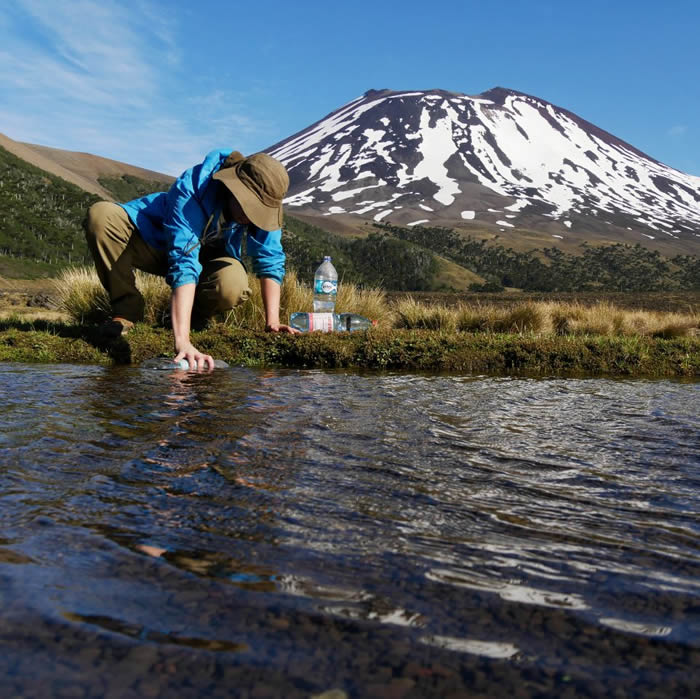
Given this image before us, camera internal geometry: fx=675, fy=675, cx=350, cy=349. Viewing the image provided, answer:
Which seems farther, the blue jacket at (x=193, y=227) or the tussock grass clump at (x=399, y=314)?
the tussock grass clump at (x=399, y=314)

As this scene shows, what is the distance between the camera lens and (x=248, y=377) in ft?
17.4

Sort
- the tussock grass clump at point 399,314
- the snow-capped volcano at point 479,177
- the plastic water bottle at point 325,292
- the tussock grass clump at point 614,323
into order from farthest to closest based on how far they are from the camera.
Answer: the snow-capped volcano at point 479,177, the tussock grass clump at point 614,323, the plastic water bottle at point 325,292, the tussock grass clump at point 399,314

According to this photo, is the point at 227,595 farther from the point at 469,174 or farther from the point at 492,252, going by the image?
the point at 469,174

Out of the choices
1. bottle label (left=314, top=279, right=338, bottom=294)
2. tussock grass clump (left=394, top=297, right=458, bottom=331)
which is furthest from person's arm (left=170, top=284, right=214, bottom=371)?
tussock grass clump (left=394, top=297, right=458, bottom=331)

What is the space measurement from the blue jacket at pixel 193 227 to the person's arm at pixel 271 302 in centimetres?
8

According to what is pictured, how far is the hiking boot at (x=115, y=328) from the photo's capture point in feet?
21.2

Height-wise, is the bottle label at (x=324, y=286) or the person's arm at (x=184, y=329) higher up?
the bottle label at (x=324, y=286)

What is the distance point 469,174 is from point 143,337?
16315 centimetres

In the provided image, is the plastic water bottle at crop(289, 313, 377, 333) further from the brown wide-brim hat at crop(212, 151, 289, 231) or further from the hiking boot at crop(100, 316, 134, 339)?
the brown wide-brim hat at crop(212, 151, 289, 231)

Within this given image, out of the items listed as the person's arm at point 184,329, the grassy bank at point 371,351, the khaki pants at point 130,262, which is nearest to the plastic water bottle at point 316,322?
the grassy bank at point 371,351

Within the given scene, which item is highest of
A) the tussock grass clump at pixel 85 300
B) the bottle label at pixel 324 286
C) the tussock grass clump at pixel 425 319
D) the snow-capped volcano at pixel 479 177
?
the snow-capped volcano at pixel 479 177

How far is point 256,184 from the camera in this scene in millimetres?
4969

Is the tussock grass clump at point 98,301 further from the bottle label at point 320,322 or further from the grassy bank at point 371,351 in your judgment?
the bottle label at point 320,322

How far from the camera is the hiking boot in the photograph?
21.2ft
